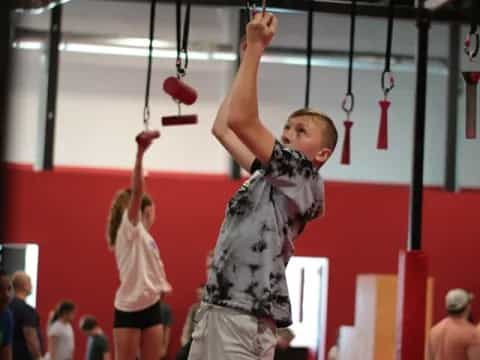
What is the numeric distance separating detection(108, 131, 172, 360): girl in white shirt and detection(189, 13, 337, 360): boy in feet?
5.06

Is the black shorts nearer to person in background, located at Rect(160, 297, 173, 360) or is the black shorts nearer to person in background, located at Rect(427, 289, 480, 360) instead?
person in background, located at Rect(427, 289, 480, 360)

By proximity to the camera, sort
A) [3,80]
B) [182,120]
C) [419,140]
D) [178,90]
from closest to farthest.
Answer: [3,80]
[178,90]
[182,120]
[419,140]

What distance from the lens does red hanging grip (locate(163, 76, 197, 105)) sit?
316 cm

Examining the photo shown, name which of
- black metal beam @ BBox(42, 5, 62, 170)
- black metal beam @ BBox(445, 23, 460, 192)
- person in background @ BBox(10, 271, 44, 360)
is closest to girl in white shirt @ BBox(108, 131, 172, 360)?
person in background @ BBox(10, 271, 44, 360)

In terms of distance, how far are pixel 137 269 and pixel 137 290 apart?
0.09m

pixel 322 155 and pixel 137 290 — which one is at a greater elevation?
pixel 322 155

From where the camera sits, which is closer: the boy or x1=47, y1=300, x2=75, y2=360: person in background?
the boy

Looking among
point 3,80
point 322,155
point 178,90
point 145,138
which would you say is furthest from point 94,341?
point 3,80

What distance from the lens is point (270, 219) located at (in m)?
2.24

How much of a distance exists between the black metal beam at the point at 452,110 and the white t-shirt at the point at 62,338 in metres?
3.61

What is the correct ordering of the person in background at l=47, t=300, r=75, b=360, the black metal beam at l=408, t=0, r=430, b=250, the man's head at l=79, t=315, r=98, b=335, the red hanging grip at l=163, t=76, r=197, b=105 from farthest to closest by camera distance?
the man's head at l=79, t=315, r=98, b=335 < the person in background at l=47, t=300, r=75, b=360 < the black metal beam at l=408, t=0, r=430, b=250 < the red hanging grip at l=163, t=76, r=197, b=105

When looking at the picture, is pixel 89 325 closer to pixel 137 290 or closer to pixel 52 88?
pixel 52 88

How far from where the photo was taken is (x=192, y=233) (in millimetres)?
7016

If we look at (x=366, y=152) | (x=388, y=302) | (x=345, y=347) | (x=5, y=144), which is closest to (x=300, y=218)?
(x=5, y=144)
